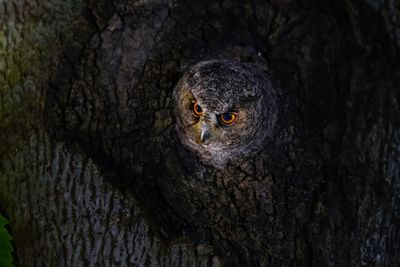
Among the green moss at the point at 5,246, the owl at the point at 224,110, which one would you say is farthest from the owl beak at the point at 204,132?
the green moss at the point at 5,246

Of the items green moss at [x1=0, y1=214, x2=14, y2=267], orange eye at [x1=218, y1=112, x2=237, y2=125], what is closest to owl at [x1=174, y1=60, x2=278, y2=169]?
orange eye at [x1=218, y1=112, x2=237, y2=125]

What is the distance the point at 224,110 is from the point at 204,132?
0.12 metres

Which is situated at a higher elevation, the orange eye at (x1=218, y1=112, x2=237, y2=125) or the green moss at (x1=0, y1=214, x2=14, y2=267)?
the orange eye at (x1=218, y1=112, x2=237, y2=125)

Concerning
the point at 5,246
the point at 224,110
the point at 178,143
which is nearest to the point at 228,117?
the point at 224,110

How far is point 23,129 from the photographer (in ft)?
6.43

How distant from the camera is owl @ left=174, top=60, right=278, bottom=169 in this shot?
183 centimetres

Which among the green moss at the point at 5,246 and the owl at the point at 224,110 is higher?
the owl at the point at 224,110

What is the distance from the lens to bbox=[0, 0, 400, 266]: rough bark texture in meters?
1.83

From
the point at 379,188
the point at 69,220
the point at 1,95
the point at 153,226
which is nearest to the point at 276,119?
the point at 379,188

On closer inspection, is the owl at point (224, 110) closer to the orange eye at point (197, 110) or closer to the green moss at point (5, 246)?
the orange eye at point (197, 110)

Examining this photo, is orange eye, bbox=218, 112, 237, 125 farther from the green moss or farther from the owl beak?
the green moss

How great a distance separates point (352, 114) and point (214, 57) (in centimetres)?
54

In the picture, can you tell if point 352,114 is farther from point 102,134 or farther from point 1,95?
point 1,95

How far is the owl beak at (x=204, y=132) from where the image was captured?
6.26ft
